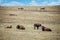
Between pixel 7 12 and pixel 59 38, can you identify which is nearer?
pixel 59 38

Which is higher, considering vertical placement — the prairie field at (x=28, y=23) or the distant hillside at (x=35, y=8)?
the distant hillside at (x=35, y=8)

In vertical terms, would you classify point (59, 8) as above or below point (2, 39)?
above

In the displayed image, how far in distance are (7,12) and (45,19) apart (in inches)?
21.3

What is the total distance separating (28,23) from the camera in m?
1.91

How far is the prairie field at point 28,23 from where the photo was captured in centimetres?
185

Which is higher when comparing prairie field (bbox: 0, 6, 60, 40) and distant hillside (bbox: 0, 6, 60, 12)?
distant hillside (bbox: 0, 6, 60, 12)

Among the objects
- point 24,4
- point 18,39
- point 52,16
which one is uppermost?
point 24,4

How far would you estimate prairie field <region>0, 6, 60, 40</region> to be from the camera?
72.9 inches

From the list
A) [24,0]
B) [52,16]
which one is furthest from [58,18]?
[24,0]

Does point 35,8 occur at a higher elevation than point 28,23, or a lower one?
higher

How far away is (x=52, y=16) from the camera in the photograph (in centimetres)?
189

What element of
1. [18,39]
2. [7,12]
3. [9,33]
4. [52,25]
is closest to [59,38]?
[52,25]

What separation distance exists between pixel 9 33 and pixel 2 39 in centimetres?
13

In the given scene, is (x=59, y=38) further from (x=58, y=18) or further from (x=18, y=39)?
(x=18, y=39)
